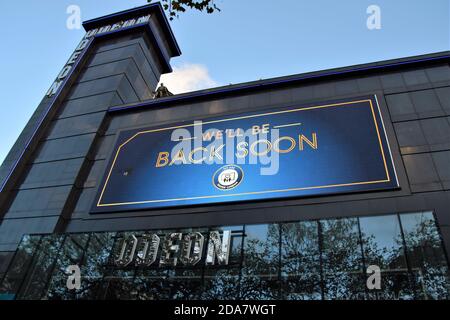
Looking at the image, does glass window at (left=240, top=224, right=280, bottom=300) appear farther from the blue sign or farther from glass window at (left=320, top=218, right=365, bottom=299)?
the blue sign

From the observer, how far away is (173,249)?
17.3 metres

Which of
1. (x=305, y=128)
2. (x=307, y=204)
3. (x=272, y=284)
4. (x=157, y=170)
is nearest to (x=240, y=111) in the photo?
(x=305, y=128)

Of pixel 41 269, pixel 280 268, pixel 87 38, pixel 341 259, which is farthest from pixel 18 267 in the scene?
pixel 87 38

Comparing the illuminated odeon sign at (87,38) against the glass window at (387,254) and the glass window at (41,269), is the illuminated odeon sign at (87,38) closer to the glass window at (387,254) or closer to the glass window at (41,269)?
the glass window at (41,269)

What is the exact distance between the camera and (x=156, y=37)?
36188mm

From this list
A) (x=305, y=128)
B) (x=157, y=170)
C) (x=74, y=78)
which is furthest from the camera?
(x=74, y=78)

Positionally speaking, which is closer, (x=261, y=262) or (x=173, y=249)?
(x=261, y=262)

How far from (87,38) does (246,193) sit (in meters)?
27.3

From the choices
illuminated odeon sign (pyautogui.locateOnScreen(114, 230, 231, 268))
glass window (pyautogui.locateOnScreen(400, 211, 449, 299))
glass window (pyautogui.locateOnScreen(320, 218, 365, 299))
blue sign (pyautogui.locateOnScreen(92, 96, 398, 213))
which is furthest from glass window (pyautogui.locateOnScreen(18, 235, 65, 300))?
glass window (pyautogui.locateOnScreen(400, 211, 449, 299))

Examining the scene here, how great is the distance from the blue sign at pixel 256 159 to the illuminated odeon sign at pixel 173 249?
2.26 metres

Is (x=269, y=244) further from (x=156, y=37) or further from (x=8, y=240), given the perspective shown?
(x=156, y=37)

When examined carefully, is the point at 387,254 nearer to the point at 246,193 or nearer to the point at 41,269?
the point at 246,193

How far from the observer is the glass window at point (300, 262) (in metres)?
14.4
